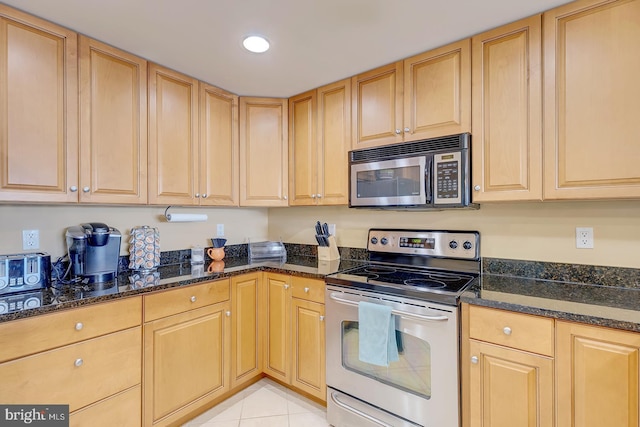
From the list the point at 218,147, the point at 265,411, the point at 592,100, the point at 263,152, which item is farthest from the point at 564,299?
the point at 218,147

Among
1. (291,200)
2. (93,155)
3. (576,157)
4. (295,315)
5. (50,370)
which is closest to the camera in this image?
(50,370)

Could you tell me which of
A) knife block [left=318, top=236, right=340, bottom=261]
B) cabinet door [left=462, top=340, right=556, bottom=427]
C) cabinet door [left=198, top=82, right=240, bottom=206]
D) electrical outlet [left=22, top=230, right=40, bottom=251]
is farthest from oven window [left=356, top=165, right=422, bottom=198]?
electrical outlet [left=22, top=230, right=40, bottom=251]

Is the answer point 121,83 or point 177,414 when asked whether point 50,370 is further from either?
point 121,83

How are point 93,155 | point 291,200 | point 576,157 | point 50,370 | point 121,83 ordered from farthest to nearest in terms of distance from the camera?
point 291,200, point 121,83, point 93,155, point 576,157, point 50,370

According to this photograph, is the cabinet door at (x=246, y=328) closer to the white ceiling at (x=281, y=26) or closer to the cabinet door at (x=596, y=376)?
the white ceiling at (x=281, y=26)

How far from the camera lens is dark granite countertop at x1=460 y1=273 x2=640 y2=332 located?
1154mm

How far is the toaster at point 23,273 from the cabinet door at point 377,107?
1.90m

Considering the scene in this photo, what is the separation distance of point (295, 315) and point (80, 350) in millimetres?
1162

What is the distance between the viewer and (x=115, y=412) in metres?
1.51

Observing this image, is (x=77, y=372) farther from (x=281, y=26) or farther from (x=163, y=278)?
(x=281, y=26)

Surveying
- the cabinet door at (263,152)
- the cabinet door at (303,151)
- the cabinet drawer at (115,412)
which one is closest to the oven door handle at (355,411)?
the cabinet drawer at (115,412)

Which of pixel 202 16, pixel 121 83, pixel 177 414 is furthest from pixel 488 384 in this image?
pixel 121 83

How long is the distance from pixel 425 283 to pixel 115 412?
5.60ft

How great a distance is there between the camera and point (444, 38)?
5.64 ft
